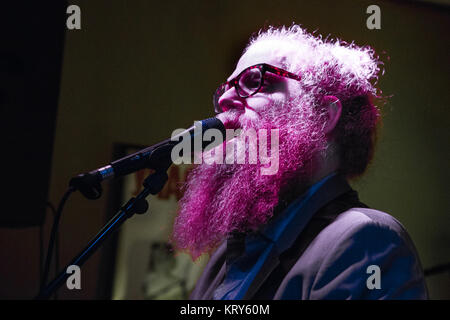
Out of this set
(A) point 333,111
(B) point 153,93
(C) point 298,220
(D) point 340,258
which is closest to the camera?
(D) point 340,258

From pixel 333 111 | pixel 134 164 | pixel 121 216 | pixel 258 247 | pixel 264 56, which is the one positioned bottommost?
pixel 258 247

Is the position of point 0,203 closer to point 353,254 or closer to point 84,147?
point 84,147

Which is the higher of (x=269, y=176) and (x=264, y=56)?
(x=264, y=56)

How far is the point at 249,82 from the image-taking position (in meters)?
1.13

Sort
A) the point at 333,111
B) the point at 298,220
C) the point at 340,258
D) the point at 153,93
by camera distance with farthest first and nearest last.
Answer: the point at 153,93 → the point at 333,111 → the point at 298,220 → the point at 340,258

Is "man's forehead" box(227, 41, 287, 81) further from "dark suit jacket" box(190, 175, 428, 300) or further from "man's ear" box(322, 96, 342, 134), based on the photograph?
"dark suit jacket" box(190, 175, 428, 300)

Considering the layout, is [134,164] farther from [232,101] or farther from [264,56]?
[264,56]

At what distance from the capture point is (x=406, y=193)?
155cm

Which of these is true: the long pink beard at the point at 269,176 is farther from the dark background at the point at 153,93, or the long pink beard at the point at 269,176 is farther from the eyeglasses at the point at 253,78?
the dark background at the point at 153,93

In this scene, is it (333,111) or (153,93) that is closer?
(333,111)

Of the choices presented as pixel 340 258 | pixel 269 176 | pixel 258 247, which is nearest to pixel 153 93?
pixel 269 176

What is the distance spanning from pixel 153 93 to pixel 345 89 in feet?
3.34

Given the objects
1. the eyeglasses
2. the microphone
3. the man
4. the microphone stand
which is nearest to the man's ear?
the man
